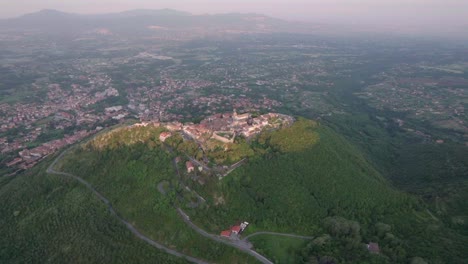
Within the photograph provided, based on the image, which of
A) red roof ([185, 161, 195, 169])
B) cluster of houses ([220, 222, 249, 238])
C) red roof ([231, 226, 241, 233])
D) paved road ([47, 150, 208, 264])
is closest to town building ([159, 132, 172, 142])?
red roof ([185, 161, 195, 169])

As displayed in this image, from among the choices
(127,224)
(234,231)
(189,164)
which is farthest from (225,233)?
(127,224)

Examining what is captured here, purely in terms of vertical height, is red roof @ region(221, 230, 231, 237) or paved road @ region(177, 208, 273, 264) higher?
red roof @ region(221, 230, 231, 237)

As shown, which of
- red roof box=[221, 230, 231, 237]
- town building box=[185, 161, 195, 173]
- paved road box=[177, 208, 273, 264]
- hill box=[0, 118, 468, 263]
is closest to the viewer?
paved road box=[177, 208, 273, 264]

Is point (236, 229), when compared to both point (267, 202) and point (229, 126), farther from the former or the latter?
point (229, 126)

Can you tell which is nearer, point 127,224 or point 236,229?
point 236,229

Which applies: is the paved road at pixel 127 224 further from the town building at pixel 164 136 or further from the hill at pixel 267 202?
the town building at pixel 164 136

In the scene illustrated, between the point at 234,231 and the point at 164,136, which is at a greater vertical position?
the point at 164,136

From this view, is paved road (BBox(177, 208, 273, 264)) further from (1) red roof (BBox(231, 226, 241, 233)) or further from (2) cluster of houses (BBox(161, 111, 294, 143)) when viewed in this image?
(2) cluster of houses (BBox(161, 111, 294, 143))

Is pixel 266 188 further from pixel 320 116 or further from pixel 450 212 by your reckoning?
pixel 320 116

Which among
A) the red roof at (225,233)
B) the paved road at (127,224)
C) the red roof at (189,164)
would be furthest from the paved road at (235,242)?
the red roof at (189,164)

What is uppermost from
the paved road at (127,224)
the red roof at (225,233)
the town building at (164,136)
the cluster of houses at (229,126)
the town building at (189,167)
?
the cluster of houses at (229,126)

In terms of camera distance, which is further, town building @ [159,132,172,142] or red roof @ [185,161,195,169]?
town building @ [159,132,172,142]
